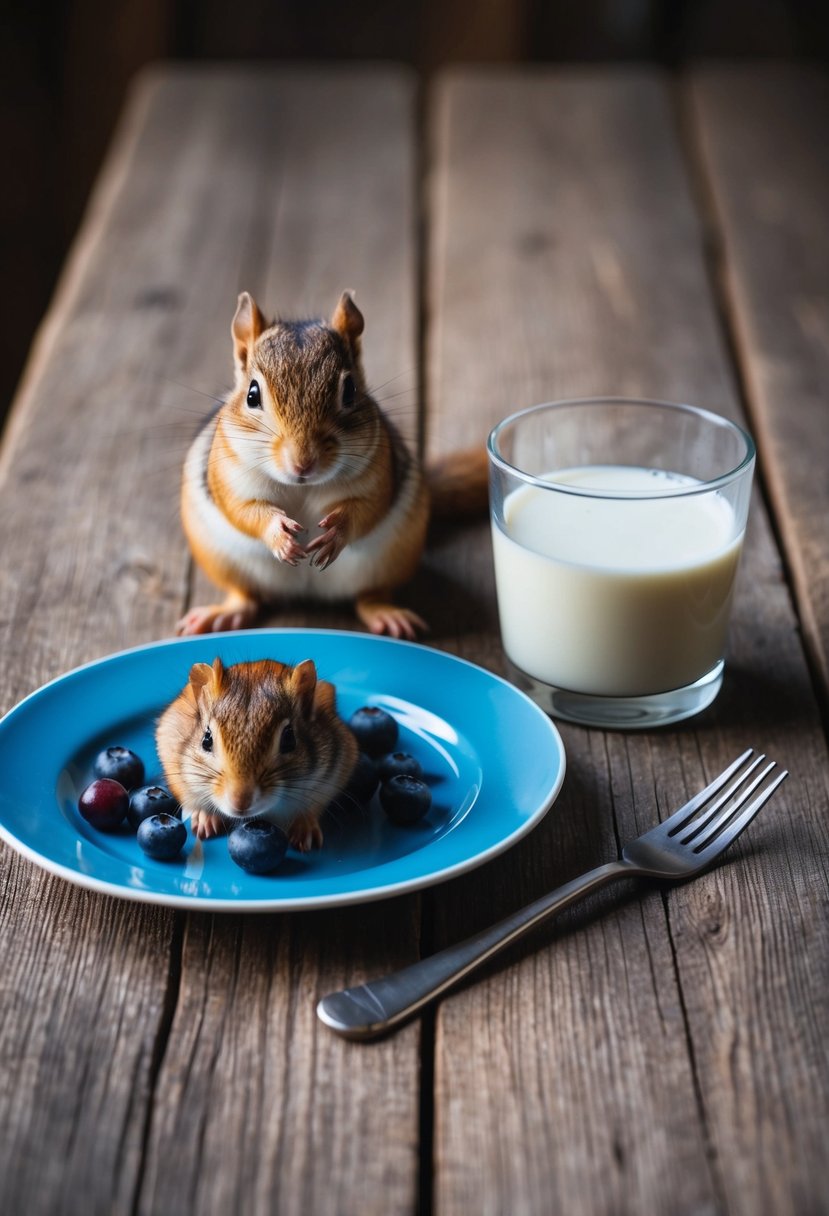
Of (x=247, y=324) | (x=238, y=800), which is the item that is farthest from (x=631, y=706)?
(x=247, y=324)

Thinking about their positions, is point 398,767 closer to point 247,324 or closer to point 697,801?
point 697,801

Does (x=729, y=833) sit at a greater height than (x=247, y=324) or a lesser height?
lesser

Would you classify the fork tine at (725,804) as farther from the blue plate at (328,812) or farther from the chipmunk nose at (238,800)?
the chipmunk nose at (238,800)

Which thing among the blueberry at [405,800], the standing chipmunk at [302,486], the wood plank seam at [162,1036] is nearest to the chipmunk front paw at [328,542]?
the standing chipmunk at [302,486]

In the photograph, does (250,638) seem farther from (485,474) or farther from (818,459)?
(818,459)

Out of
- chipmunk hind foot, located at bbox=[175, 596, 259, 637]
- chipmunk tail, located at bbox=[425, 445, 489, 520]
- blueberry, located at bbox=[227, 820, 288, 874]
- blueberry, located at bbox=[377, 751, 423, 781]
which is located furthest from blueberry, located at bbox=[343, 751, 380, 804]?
chipmunk tail, located at bbox=[425, 445, 489, 520]

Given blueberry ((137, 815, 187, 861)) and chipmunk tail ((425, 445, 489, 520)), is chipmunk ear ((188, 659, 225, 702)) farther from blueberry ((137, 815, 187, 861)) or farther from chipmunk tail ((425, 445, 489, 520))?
chipmunk tail ((425, 445, 489, 520))
